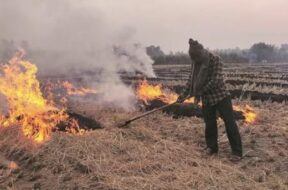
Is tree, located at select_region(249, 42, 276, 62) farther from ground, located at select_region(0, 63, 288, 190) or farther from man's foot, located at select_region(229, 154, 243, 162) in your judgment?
man's foot, located at select_region(229, 154, 243, 162)

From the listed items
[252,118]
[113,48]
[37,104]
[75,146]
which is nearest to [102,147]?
[75,146]

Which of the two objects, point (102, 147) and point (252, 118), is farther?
point (252, 118)

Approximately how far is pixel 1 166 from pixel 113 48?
48.3 ft

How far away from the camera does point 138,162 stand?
7363mm

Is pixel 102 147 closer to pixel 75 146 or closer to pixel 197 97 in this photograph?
pixel 75 146

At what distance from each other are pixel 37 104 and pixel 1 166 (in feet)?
7.08

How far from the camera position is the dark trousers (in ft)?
27.6

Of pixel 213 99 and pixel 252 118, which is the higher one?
pixel 213 99

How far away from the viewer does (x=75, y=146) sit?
7973 millimetres

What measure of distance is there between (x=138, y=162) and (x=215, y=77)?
208 cm

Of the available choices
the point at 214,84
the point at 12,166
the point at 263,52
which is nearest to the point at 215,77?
the point at 214,84

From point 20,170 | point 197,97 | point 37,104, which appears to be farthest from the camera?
point 37,104

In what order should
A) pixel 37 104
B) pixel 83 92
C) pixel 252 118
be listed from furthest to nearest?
1. pixel 83 92
2. pixel 252 118
3. pixel 37 104

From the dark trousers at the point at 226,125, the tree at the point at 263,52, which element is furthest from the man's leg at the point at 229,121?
the tree at the point at 263,52
